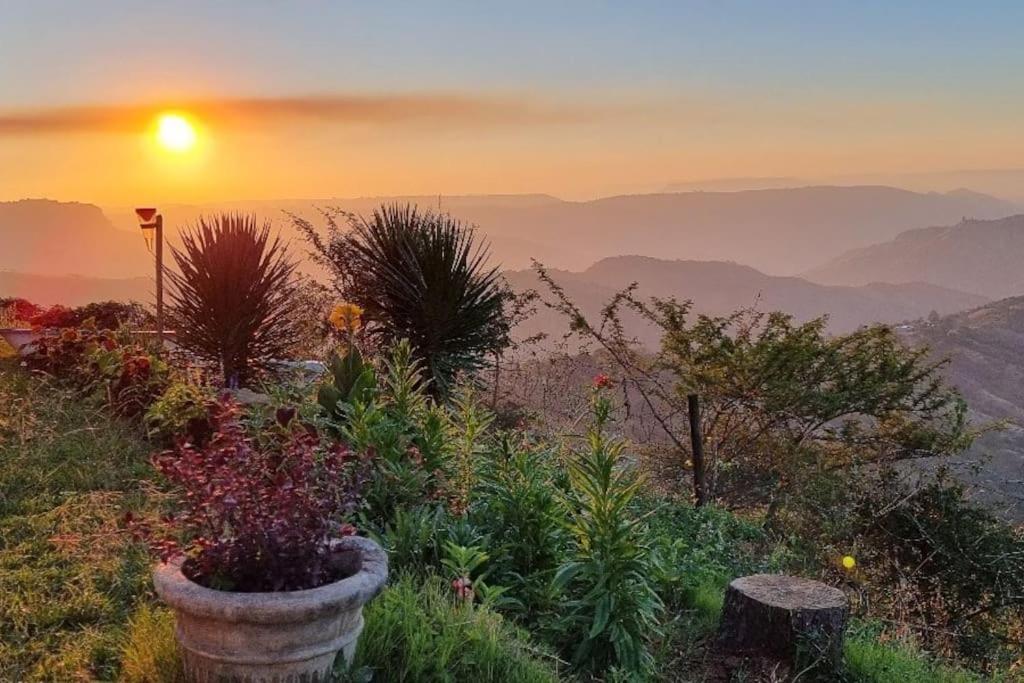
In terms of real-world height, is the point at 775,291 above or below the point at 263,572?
below

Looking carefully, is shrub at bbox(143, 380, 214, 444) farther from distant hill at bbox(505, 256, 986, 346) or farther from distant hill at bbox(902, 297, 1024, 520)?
distant hill at bbox(505, 256, 986, 346)

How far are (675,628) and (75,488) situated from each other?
11.6 ft

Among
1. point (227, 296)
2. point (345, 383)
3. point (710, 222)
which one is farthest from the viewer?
point (710, 222)

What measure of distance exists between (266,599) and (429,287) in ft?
18.2

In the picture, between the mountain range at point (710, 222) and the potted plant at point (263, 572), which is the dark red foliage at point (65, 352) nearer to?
the potted plant at point (263, 572)

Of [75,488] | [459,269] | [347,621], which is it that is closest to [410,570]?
[347,621]

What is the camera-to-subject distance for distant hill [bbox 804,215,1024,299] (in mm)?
102125

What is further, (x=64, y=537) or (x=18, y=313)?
(x=18, y=313)

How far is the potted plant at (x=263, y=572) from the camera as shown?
245 centimetres

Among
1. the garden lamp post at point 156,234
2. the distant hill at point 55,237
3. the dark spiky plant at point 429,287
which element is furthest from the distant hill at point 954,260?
the garden lamp post at point 156,234

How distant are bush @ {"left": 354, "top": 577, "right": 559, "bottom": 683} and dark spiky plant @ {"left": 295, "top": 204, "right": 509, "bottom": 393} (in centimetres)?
454

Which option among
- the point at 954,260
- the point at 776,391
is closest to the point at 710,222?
the point at 954,260

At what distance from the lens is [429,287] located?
7836 millimetres

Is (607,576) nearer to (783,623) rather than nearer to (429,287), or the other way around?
(783,623)
